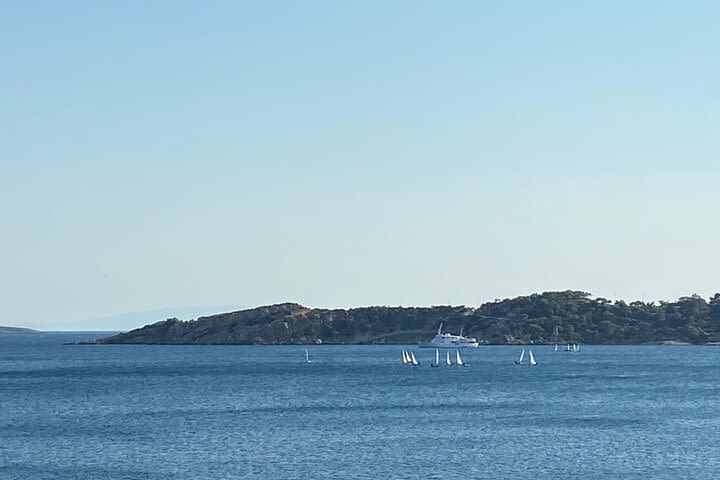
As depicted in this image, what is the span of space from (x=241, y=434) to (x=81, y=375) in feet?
341

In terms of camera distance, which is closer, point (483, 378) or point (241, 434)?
point (241, 434)

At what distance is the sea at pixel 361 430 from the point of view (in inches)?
3172

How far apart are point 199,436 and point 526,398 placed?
51093 mm

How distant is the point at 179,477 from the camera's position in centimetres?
7681

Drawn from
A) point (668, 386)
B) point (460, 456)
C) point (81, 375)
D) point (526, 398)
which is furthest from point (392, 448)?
point (81, 375)

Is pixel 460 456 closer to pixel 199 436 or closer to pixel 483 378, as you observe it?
pixel 199 436

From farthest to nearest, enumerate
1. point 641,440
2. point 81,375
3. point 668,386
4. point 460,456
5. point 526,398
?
point 81,375 → point 668,386 → point 526,398 → point 641,440 → point 460,456

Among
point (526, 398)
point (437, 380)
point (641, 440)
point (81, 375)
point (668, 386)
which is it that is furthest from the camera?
point (81, 375)

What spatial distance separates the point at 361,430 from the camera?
337 feet

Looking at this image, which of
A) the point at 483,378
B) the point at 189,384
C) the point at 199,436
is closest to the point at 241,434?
the point at 199,436

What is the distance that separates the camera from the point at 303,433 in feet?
330

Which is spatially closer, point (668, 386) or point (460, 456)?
point (460, 456)

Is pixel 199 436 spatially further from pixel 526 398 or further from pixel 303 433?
pixel 526 398

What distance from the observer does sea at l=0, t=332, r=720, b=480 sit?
3172 inches
